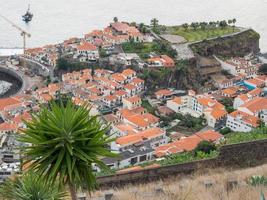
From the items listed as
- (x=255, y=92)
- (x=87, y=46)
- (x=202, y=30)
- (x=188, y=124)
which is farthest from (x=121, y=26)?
(x=188, y=124)

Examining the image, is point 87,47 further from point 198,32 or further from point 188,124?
point 188,124

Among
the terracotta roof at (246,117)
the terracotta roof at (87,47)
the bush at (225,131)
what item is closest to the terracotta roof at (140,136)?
the bush at (225,131)

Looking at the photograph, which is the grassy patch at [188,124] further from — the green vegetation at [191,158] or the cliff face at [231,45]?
the green vegetation at [191,158]

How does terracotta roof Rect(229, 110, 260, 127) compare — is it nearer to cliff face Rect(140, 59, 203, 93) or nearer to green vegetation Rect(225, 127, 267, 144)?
cliff face Rect(140, 59, 203, 93)

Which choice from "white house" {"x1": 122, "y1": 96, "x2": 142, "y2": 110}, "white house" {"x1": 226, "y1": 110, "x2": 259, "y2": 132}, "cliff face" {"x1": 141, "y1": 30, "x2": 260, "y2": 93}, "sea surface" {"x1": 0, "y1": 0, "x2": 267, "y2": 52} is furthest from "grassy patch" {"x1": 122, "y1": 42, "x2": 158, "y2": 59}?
"white house" {"x1": 226, "y1": 110, "x2": 259, "y2": 132}

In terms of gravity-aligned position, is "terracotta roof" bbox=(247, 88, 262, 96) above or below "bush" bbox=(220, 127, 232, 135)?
above

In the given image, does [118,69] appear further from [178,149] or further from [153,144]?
[178,149]

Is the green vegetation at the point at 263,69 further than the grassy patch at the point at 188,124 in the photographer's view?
Yes
